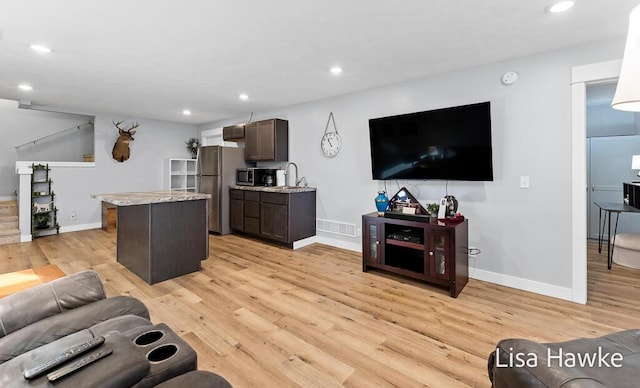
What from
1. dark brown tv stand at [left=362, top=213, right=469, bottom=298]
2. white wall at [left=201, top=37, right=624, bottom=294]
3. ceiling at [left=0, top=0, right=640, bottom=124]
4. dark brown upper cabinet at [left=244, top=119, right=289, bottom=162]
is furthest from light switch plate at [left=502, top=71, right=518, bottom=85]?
dark brown upper cabinet at [left=244, top=119, right=289, bottom=162]

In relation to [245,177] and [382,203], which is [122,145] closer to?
[245,177]

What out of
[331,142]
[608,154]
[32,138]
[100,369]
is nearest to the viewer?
[100,369]

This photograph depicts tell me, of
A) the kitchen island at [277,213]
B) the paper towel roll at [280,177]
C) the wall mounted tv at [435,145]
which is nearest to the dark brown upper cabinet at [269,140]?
the paper towel roll at [280,177]

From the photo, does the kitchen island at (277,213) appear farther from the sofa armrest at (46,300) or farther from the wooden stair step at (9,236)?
the wooden stair step at (9,236)

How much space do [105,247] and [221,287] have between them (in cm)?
282

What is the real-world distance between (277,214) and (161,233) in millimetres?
1804

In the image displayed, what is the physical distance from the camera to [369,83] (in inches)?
151

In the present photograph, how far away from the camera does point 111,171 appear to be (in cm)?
615

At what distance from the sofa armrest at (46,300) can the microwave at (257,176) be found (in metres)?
3.58

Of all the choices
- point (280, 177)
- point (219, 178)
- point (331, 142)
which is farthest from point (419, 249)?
point (219, 178)

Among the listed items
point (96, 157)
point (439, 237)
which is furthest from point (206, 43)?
point (96, 157)

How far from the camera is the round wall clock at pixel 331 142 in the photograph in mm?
4520

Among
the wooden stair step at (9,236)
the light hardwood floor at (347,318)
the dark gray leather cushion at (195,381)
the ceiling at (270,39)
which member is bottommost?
the light hardwood floor at (347,318)

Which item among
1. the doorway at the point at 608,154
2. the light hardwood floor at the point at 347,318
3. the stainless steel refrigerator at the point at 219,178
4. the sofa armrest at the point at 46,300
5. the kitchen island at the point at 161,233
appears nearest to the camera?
the sofa armrest at the point at 46,300
